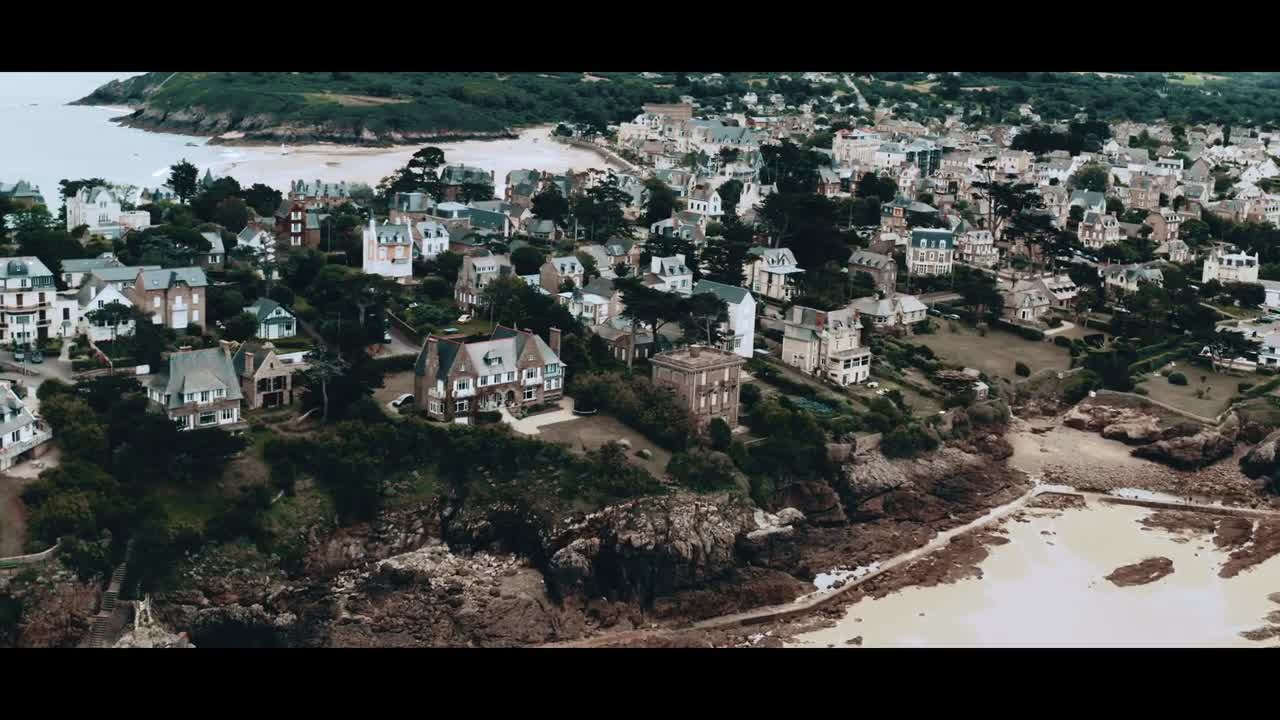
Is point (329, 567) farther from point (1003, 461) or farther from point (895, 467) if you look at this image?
point (1003, 461)

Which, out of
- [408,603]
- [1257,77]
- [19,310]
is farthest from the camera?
[1257,77]

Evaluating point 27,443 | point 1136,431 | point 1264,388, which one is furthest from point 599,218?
point 27,443

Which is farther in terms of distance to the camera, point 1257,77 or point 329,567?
point 1257,77

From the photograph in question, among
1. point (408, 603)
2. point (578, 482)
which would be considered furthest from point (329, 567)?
point (578, 482)

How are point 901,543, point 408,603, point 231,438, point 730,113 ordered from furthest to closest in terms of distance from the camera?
point 730,113, point 901,543, point 231,438, point 408,603

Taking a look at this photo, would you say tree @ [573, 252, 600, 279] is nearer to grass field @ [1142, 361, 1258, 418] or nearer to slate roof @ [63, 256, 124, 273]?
slate roof @ [63, 256, 124, 273]

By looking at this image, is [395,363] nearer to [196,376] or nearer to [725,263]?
[196,376]
